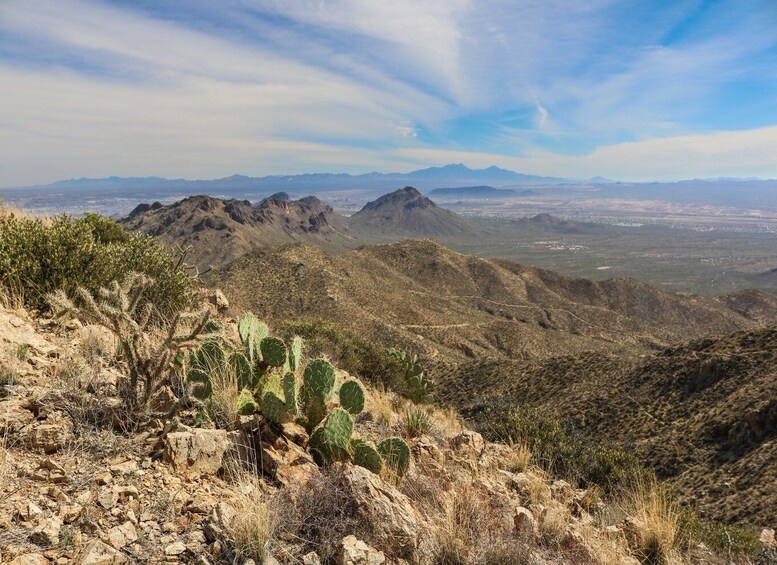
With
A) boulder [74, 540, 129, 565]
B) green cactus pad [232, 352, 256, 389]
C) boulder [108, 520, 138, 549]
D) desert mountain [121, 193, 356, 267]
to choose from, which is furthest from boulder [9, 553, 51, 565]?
desert mountain [121, 193, 356, 267]

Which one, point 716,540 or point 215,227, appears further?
point 215,227

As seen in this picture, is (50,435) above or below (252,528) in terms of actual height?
above

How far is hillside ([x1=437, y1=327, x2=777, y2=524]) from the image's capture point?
12.1 m

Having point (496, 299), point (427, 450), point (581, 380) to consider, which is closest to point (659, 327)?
point (496, 299)

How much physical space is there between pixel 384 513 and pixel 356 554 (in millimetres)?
488

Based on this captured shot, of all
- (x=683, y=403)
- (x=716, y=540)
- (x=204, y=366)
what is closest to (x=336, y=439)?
(x=204, y=366)

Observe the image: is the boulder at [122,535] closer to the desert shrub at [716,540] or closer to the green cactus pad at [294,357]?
the green cactus pad at [294,357]

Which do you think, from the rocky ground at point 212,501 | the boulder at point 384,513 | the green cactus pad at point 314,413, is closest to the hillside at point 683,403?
the rocky ground at point 212,501

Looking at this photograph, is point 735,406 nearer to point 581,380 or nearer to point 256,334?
point 581,380

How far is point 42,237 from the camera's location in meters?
7.84

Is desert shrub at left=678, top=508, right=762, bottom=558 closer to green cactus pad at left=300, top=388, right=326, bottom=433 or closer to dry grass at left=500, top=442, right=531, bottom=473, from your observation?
dry grass at left=500, top=442, right=531, bottom=473

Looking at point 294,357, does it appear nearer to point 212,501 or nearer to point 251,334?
point 251,334

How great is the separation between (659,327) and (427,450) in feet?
233

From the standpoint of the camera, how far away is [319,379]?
533cm
